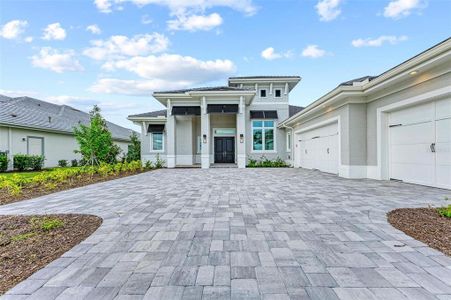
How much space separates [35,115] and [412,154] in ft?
74.7

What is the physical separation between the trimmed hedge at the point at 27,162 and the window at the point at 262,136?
1419 cm

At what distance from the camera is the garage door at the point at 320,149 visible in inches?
438

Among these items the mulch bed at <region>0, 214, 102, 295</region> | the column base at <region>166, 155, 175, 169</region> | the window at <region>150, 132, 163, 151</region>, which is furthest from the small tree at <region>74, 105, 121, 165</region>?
the mulch bed at <region>0, 214, 102, 295</region>

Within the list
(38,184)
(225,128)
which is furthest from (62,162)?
(225,128)

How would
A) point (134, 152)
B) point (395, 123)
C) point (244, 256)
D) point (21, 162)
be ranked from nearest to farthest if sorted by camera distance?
point (244, 256)
point (395, 123)
point (21, 162)
point (134, 152)

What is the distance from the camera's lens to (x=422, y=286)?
2.21 m

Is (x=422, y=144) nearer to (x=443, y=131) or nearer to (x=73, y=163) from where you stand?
(x=443, y=131)

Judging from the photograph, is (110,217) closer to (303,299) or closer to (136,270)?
(136,270)

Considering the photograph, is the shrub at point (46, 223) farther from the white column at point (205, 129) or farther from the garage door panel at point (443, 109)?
→ the white column at point (205, 129)

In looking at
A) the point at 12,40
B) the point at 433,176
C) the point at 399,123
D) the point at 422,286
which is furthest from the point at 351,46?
the point at 12,40

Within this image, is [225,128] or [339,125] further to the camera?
[225,128]

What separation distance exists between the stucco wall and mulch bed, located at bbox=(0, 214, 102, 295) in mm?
13762

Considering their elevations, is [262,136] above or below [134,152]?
above

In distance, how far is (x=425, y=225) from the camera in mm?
3838
